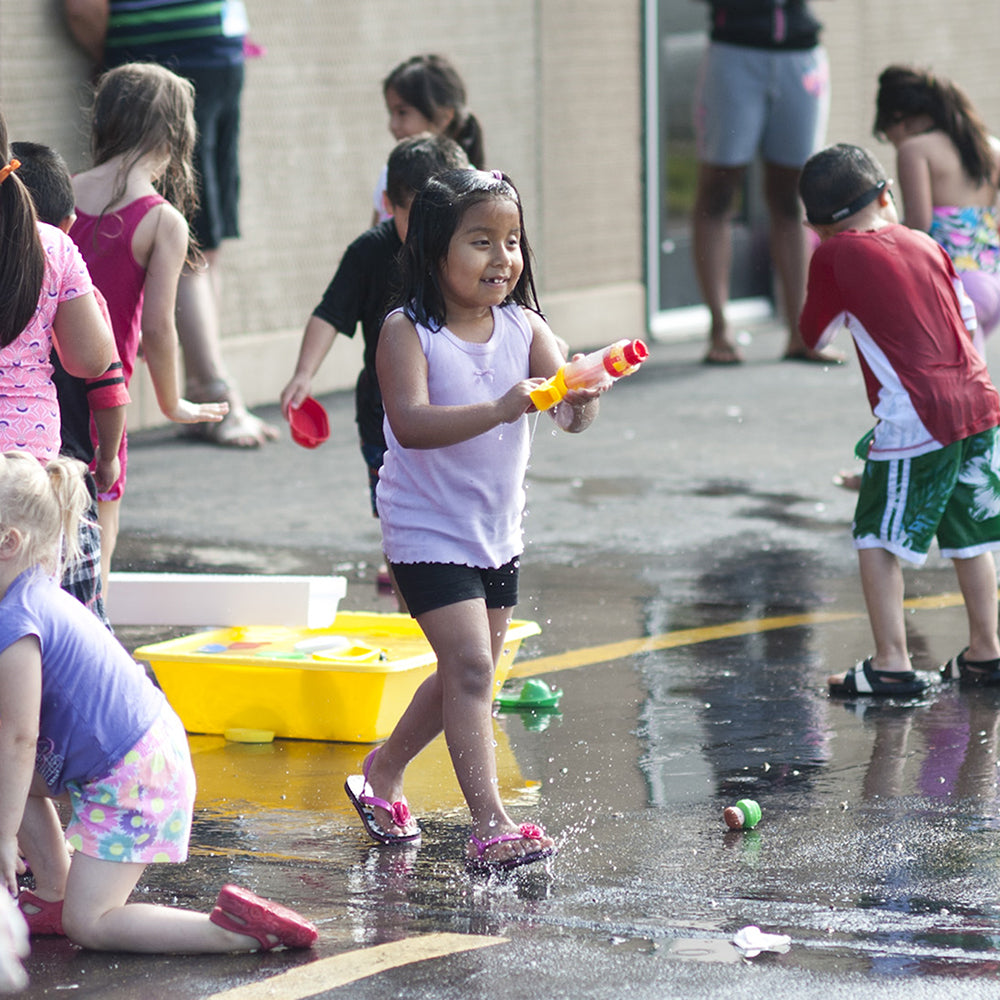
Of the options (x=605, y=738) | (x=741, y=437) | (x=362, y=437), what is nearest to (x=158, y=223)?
(x=362, y=437)

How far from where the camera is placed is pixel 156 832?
3795 mm

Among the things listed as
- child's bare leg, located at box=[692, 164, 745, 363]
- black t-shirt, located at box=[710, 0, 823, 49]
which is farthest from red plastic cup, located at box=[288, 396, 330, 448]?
black t-shirt, located at box=[710, 0, 823, 49]

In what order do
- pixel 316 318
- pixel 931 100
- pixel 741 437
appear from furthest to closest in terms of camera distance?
pixel 741 437, pixel 931 100, pixel 316 318

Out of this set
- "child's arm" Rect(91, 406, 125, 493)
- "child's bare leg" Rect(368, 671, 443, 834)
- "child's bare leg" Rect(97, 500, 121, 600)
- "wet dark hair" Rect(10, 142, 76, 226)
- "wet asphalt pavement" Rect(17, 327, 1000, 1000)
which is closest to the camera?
"wet asphalt pavement" Rect(17, 327, 1000, 1000)

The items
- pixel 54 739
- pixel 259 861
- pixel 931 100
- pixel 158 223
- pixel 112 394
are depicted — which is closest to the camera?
pixel 54 739

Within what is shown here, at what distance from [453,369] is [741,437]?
19.5 ft

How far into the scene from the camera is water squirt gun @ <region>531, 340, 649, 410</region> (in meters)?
4.16

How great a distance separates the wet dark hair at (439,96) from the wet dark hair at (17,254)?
2.79 meters

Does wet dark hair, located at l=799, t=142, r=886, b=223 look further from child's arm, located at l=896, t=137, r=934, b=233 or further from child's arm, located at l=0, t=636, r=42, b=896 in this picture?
child's arm, located at l=0, t=636, r=42, b=896

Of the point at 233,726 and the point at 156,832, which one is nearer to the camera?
the point at 156,832

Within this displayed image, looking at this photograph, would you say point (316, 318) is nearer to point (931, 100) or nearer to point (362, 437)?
point (362, 437)

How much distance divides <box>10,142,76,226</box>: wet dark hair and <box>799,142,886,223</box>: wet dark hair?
2.11 metres

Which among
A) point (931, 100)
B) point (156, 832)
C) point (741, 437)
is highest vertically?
point (931, 100)

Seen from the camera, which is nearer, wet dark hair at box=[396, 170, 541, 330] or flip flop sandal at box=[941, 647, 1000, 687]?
wet dark hair at box=[396, 170, 541, 330]
